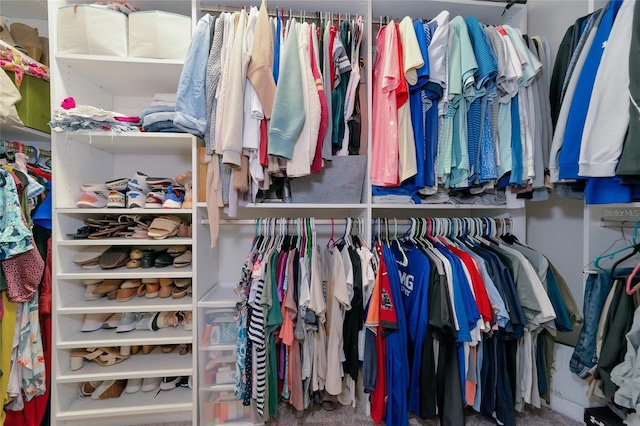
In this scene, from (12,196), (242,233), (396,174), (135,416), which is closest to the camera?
(12,196)

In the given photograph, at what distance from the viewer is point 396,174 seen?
1089 mm

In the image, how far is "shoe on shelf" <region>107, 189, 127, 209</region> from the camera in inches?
45.7

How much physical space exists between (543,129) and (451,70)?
1.68 feet

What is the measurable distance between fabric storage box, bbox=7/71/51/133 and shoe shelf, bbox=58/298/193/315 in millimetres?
823

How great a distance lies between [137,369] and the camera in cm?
115

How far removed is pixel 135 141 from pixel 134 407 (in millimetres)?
1224

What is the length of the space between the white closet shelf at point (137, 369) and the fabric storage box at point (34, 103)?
1.12m

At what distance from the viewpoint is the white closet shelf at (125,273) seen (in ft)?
3.60

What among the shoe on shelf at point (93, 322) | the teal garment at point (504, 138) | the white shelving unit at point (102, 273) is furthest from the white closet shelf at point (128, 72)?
the teal garment at point (504, 138)

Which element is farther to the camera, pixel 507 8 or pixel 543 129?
pixel 507 8

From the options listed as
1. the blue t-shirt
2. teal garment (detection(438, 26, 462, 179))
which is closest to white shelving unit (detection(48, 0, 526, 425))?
teal garment (detection(438, 26, 462, 179))

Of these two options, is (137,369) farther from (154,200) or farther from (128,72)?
(128,72)

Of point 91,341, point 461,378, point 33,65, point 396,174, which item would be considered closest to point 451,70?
point 396,174

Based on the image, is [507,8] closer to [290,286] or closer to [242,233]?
[290,286]
